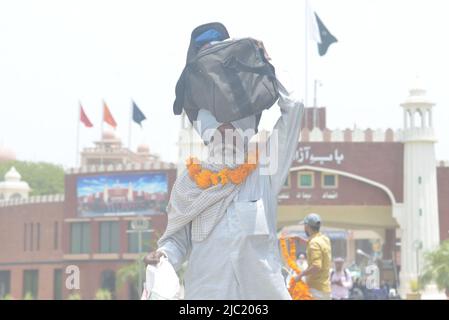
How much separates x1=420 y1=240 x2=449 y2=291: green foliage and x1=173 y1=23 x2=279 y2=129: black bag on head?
32998 mm

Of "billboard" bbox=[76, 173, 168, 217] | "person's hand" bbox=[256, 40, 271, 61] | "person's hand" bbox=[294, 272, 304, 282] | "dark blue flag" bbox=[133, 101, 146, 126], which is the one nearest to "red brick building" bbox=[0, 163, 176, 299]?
"billboard" bbox=[76, 173, 168, 217]

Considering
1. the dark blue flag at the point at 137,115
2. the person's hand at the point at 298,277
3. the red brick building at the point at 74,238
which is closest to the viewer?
the person's hand at the point at 298,277

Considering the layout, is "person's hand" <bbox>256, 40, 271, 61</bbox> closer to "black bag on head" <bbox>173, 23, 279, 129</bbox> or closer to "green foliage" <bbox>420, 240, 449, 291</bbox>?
"black bag on head" <bbox>173, 23, 279, 129</bbox>

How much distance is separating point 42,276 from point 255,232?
50.3 meters

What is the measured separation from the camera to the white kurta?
5.75 meters

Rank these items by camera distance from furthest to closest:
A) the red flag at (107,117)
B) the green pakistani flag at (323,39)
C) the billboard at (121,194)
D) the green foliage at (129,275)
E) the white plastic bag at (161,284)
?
the red flag at (107,117)
the billboard at (121,194)
the green foliage at (129,275)
the green pakistani flag at (323,39)
the white plastic bag at (161,284)

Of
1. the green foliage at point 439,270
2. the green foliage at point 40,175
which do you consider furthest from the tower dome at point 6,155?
the green foliage at point 439,270

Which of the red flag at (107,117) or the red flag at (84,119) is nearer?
the red flag at (84,119)

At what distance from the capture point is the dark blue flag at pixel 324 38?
45584mm

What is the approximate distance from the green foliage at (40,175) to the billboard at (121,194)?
65.9ft

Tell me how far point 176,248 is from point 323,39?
40345 mm

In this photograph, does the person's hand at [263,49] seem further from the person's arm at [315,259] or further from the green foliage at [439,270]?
the green foliage at [439,270]

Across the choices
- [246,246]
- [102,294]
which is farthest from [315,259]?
[102,294]
